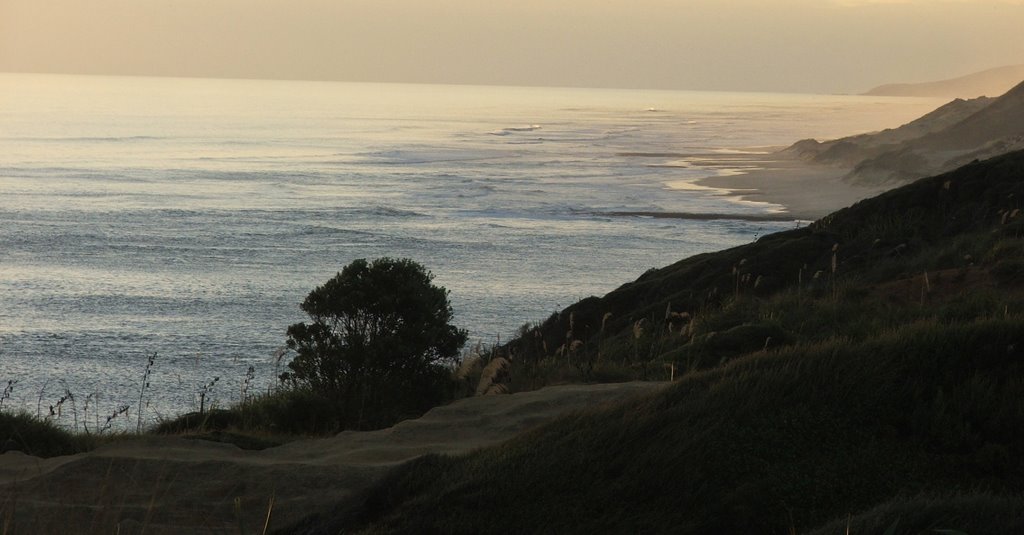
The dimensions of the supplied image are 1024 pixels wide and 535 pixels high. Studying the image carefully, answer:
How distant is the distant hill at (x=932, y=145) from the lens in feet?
208

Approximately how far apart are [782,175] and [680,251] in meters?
34.1

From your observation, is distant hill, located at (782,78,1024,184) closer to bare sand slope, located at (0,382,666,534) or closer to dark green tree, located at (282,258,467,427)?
dark green tree, located at (282,258,467,427)

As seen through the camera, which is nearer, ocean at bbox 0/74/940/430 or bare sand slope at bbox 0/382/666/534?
bare sand slope at bbox 0/382/666/534

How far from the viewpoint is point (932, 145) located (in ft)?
251

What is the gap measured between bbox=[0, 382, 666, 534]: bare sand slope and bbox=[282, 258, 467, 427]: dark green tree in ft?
6.93

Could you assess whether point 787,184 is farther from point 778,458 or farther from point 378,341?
→ point 778,458

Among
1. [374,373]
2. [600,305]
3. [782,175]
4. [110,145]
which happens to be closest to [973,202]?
[600,305]

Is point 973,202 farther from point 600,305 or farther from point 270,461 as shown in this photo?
point 270,461

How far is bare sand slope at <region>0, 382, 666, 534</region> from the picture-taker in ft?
20.8

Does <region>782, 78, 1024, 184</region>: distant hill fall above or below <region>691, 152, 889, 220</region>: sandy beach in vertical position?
above

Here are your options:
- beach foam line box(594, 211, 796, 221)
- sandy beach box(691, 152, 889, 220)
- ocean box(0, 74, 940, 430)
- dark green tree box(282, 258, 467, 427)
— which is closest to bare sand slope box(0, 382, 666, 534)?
dark green tree box(282, 258, 467, 427)

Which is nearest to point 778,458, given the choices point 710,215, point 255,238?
point 255,238

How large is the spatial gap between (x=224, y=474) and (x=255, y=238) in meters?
39.1

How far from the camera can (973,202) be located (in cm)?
1673
